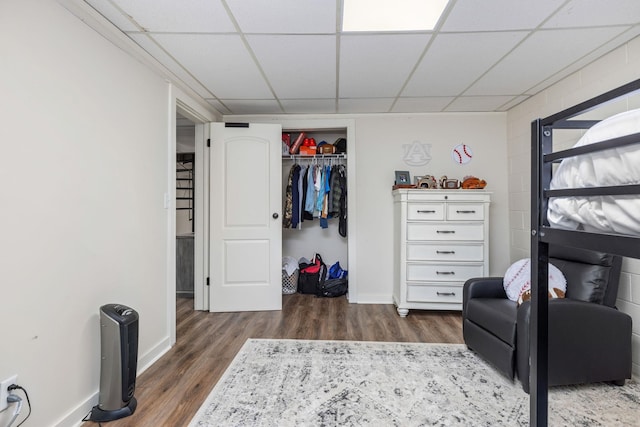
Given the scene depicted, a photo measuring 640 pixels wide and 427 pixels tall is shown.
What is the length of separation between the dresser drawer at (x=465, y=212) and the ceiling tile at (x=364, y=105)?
118 centimetres

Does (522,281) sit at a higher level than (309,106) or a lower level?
lower

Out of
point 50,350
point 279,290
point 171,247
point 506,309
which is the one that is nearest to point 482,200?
point 506,309

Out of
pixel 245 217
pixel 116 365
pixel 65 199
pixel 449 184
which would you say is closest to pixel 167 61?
pixel 65 199

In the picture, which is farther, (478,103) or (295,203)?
(295,203)

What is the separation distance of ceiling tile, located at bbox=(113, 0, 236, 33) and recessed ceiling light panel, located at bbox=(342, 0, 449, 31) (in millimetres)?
680

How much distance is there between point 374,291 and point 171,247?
6.82 ft

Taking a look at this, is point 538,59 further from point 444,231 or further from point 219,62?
point 219,62

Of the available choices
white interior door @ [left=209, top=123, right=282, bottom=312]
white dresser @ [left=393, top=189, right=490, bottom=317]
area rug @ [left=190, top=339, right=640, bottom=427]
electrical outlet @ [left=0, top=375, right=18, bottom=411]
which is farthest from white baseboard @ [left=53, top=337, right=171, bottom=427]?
white dresser @ [left=393, top=189, right=490, bottom=317]

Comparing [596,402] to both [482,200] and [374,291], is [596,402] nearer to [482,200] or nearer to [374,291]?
[482,200]

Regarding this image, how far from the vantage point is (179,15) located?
1.50 meters

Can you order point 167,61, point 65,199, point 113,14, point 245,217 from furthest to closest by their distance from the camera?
point 245,217 → point 167,61 → point 113,14 → point 65,199

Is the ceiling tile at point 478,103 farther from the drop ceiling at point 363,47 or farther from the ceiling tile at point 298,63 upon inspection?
the ceiling tile at point 298,63

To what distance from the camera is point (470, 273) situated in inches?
104

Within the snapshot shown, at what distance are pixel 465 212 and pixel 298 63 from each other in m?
1.98
